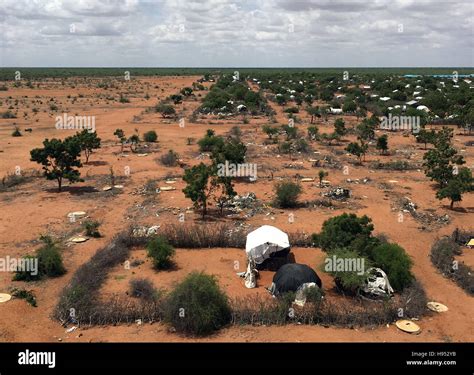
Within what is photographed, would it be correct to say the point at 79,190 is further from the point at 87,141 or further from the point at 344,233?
the point at 344,233

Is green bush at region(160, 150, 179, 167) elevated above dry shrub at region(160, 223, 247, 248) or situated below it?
above

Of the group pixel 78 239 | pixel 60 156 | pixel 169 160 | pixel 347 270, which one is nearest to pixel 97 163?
pixel 169 160

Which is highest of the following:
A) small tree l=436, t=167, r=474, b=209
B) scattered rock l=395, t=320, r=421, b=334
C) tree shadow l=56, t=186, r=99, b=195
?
small tree l=436, t=167, r=474, b=209

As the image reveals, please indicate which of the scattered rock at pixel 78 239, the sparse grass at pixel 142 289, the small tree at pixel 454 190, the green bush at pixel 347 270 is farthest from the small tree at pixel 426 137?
the sparse grass at pixel 142 289

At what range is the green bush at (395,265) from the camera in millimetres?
13266

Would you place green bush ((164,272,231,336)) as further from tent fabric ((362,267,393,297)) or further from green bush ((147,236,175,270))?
tent fabric ((362,267,393,297))

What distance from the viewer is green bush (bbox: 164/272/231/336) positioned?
36.5 ft

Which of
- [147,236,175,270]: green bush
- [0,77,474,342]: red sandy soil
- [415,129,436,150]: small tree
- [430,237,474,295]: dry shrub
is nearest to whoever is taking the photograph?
[0,77,474,342]: red sandy soil

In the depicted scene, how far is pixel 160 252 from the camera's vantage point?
14.6 m

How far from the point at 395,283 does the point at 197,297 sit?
6.29m

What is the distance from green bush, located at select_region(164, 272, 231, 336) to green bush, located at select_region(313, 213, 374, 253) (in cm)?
452

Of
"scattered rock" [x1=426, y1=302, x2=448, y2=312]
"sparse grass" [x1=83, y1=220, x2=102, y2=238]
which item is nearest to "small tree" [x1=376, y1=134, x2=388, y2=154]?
"scattered rock" [x1=426, y1=302, x2=448, y2=312]

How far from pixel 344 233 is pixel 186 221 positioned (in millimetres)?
7484
